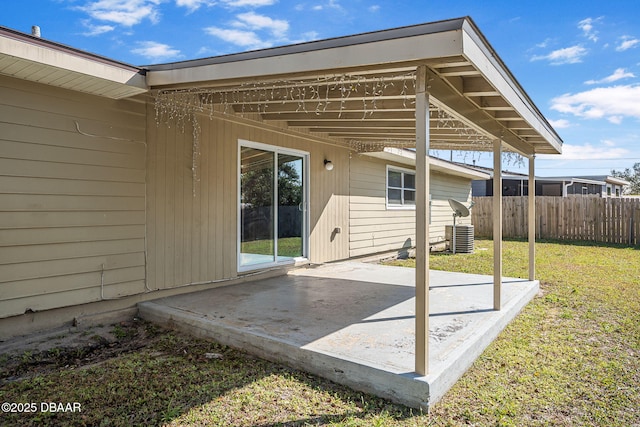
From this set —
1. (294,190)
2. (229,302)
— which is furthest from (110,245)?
(294,190)

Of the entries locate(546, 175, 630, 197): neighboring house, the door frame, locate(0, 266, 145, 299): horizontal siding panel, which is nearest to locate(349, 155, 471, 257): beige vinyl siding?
the door frame

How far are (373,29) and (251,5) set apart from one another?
5983 millimetres

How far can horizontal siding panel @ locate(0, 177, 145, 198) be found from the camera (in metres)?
3.52

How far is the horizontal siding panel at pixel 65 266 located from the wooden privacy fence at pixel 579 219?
13846mm

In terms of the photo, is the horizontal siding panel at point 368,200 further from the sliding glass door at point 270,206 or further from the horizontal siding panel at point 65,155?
the horizontal siding panel at point 65,155

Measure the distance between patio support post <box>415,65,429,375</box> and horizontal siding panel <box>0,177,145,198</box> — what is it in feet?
10.6

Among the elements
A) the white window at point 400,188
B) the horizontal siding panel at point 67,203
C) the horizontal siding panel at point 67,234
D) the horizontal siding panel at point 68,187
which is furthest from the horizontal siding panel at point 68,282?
the white window at point 400,188

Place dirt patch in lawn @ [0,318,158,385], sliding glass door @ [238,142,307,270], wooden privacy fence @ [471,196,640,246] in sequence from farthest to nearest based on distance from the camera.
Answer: wooden privacy fence @ [471,196,640,246] < sliding glass door @ [238,142,307,270] < dirt patch in lawn @ [0,318,158,385]

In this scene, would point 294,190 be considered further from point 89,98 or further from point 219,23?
point 219,23

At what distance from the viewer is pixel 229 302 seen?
4480mm

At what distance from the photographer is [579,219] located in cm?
1336

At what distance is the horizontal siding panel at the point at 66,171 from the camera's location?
3514 mm

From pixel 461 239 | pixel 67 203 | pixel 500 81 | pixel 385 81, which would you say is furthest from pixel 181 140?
pixel 461 239

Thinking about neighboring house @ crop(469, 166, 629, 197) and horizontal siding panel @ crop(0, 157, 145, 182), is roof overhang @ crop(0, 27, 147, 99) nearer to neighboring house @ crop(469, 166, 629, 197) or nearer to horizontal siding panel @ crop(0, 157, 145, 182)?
horizontal siding panel @ crop(0, 157, 145, 182)
